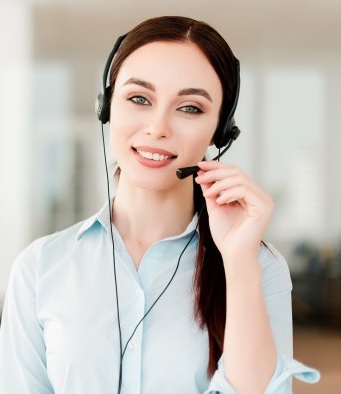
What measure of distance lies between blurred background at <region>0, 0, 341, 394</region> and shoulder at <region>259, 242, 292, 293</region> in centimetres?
449

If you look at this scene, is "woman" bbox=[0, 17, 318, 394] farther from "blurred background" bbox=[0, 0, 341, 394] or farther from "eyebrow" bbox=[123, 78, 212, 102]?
"blurred background" bbox=[0, 0, 341, 394]

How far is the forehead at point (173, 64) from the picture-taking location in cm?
125

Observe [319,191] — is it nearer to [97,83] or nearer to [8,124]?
[97,83]

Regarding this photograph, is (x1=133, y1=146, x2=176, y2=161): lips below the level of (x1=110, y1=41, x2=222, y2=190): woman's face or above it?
below

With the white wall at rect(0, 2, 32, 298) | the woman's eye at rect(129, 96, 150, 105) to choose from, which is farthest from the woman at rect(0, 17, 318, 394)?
the white wall at rect(0, 2, 32, 298)

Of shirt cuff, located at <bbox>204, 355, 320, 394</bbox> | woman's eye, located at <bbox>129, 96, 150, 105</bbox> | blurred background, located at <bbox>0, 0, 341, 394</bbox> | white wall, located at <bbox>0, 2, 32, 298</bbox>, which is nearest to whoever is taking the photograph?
shirt cuff, located at <bbox>204, 355, 320, 394</bbox>

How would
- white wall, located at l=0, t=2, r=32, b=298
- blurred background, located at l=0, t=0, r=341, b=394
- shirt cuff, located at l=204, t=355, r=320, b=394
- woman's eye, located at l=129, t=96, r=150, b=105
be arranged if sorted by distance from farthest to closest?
blurred background, located at l=0, t=0, r=341, b=394 < white wall, located at l=0, t=2, r=32, b=298 < woman's eye, located at l=129, t=96, r=150, b=105 < shirt cuff, located at l=204, t=355, r=320, b=394

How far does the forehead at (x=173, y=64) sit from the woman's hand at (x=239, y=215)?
0.15 m

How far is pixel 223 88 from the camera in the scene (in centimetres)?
132

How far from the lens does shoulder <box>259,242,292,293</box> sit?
1282 millimetres

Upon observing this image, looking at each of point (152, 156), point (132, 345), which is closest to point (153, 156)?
point (152, 156)

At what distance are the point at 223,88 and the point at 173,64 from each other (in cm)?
12

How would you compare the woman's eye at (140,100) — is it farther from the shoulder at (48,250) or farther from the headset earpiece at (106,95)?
the shoulder at (48,250)

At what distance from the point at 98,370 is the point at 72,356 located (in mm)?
48
